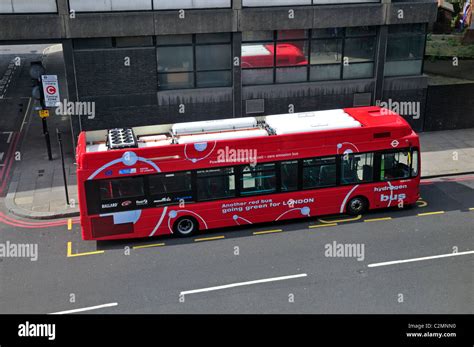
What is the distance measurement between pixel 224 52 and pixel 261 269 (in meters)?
11.1

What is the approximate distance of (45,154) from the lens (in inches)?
880

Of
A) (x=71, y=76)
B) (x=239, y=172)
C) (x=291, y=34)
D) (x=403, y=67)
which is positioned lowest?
(x=239, y=172)

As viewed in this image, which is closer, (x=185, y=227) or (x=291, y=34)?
(x=185, y=227)

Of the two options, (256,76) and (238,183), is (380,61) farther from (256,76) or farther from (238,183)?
(238,183)

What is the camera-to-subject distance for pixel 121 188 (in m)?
14.8

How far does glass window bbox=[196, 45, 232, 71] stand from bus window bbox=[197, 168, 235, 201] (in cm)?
783

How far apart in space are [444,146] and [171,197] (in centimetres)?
1369

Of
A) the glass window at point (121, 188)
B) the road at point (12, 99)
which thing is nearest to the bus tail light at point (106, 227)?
the glass window at point (121, 188)

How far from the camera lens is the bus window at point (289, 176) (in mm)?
15789

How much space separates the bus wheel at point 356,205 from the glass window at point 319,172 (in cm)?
104

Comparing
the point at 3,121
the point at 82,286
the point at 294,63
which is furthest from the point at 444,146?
the point at 3,121

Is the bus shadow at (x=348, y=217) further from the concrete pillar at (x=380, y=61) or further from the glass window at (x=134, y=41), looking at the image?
the glass window at (x=134, y=41)
